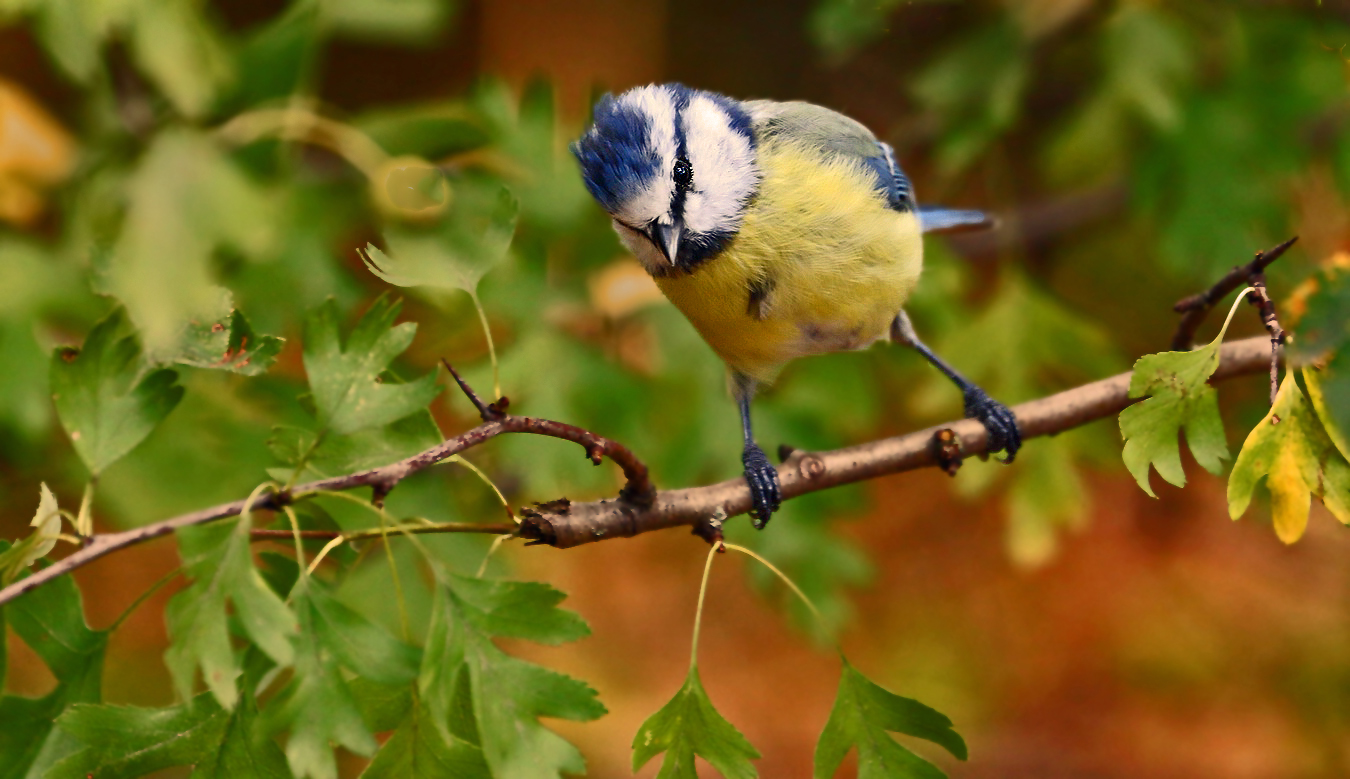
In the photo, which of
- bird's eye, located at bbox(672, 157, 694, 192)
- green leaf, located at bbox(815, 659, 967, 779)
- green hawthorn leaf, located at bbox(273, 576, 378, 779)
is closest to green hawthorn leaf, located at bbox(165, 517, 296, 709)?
green hawthorn leaf, located at bbox(273, 576, 378, 779)

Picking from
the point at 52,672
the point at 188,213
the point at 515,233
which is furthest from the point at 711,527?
the point at 188,213

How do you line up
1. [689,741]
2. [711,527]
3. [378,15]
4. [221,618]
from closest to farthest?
[221,618] < [689,741] < [711,527] < [378,15]

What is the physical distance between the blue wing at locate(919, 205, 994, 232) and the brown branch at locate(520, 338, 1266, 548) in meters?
0.35

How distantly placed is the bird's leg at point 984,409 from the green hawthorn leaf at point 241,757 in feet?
2.31

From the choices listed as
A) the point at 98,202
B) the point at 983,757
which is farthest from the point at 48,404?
the point at 983,757

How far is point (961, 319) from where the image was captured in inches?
66.1

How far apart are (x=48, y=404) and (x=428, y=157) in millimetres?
657

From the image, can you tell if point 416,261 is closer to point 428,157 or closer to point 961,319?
point 428,157

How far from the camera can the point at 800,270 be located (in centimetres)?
101

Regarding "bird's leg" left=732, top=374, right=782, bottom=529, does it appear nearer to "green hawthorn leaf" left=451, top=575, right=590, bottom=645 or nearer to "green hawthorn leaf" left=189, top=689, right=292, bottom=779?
"green hawthorn leaf" left=451, top=575, right=590, bottom=645

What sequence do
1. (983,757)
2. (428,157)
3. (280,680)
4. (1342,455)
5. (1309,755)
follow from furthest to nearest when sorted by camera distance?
(983,757) → (1309,755) → (280,680) → (428,157) → (1342,455)

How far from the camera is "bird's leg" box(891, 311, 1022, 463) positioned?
105 centimetres

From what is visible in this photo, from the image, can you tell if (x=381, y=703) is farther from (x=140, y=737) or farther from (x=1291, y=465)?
(x=1291, y=465)

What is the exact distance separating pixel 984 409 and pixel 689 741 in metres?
0.58
